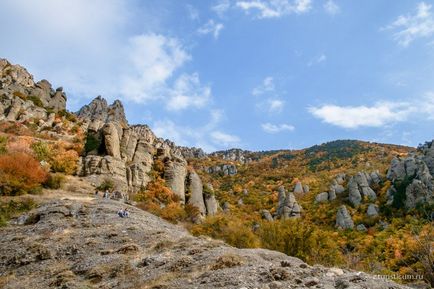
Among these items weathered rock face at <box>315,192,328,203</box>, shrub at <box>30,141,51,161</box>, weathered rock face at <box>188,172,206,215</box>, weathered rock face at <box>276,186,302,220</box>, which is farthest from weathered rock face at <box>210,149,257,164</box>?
shrub at <box>30,141,51,161</box>

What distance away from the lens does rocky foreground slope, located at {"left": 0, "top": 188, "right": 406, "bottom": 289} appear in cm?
1318

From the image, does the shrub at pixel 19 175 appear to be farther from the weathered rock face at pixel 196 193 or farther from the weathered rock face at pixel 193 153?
the weathered rock face at pixel 193 153

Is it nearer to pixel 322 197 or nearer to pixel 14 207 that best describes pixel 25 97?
pixel 14 207

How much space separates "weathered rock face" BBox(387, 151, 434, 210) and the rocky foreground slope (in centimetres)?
5839

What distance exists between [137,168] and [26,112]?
25.6 m

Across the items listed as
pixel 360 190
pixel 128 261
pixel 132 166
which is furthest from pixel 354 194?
pixel 128 261

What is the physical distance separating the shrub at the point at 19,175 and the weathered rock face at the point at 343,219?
5300cm

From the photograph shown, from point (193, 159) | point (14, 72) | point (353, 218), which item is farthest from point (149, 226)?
point (193, 159)

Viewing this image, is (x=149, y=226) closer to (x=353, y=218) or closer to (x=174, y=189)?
(x=174, y=189)

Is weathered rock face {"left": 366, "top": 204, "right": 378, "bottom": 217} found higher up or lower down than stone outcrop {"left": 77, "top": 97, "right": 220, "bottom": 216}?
lower down

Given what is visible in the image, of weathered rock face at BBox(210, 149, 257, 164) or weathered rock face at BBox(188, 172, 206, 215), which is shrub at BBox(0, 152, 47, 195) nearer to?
weathered rock face at BBox(188, 172, 206, 215)

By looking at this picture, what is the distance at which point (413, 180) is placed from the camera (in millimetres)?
72938

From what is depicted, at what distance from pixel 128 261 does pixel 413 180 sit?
67.2m

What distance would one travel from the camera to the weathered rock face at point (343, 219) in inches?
2835
